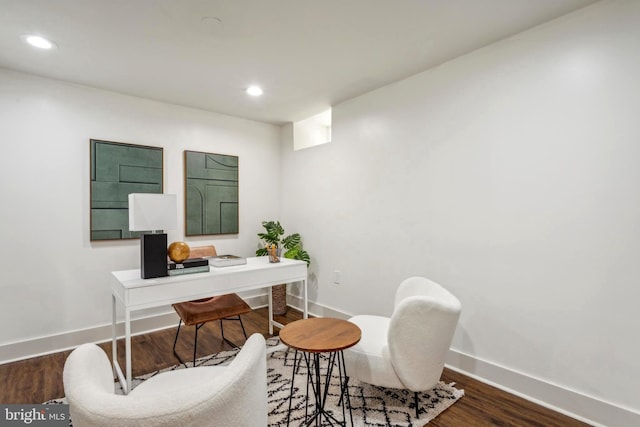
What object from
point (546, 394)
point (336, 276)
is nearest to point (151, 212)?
point (336, 276)

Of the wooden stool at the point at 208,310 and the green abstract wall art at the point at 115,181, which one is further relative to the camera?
the green abstract wall art at the point at 115,181

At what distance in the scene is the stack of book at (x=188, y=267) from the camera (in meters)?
2.44

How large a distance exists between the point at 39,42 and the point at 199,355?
2758 mm

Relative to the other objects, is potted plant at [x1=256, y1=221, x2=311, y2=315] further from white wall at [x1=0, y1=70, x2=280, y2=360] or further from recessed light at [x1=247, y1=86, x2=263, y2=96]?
recessed light at [x1=247, y1=86, x2=263, y2=96]

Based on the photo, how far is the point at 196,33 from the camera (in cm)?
224

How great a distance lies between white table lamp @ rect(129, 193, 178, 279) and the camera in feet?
7.36

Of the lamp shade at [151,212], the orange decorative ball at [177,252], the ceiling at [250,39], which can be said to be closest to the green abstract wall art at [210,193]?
the ceiling at [250,39]

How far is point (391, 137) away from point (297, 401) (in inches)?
94.8

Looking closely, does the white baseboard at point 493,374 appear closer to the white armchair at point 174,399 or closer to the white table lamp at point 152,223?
the white table lamp at point 152,223

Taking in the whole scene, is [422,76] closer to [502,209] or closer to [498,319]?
[502,209]

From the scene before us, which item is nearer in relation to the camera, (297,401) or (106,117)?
(297,401)

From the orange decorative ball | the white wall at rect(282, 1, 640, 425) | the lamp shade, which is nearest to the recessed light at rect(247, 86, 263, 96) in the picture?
the white wall at rect(282, 1, 640, 425)

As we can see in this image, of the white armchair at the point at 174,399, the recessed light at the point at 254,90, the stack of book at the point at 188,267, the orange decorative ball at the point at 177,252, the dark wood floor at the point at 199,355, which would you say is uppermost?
the recessed light at the point at 254,90

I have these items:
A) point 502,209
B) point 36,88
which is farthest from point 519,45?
point 36,88
